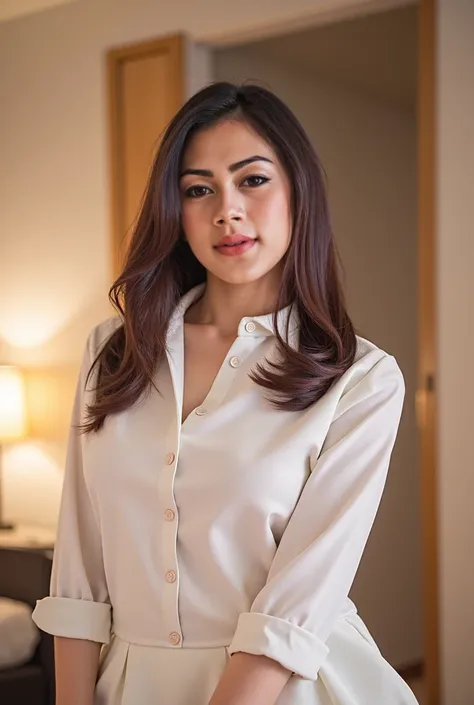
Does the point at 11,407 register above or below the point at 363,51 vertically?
below

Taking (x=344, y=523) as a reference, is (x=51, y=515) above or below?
below

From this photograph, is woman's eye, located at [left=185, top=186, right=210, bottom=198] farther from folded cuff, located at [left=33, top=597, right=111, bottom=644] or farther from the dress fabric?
folded cuff, located at [left=33, top=597, right=111, bottom=644]

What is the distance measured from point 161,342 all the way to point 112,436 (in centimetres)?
18

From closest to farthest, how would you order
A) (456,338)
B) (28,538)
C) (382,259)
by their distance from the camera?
(456,338) → (28,538) → (382,259)

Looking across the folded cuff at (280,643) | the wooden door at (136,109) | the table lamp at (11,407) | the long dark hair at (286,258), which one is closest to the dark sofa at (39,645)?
the table lamp at (11,407)

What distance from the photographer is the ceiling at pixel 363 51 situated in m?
3.71

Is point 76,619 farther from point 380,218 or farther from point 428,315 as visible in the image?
point 380,218

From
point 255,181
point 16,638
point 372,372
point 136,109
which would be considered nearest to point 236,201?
point 255,181

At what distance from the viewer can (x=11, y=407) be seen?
387cm

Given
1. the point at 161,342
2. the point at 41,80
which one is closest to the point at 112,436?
the point at 161,342

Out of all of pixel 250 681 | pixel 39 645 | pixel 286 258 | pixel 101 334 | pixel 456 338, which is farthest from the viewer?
pixel 39 645

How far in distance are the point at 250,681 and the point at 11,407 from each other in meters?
2.65

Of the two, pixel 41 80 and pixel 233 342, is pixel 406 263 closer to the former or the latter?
pixel 41 80

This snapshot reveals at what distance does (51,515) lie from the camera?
3.98 m
